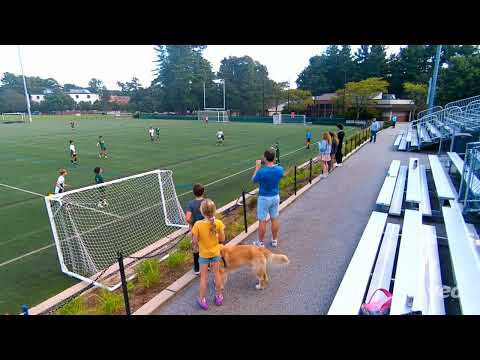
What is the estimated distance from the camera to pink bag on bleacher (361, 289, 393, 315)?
429 cm

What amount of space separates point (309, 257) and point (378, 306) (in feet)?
6.28

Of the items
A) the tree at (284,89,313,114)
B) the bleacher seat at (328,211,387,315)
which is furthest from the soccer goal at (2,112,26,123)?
the bleacher seat at (328,211,387,315)

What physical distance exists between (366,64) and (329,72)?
9.52 m

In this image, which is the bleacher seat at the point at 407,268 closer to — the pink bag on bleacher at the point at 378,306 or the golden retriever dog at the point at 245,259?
the pink bag on bleacher at the point at 378,306

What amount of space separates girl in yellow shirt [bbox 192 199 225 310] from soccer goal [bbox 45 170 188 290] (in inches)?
85.4

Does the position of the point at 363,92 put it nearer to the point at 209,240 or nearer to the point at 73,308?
the point at 209,240

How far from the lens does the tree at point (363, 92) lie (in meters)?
50.5

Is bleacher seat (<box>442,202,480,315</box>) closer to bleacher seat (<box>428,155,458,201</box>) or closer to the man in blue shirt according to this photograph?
bleacher seat (<box>428,155,458,201</box>)

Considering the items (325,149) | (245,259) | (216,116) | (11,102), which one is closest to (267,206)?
(245,259)

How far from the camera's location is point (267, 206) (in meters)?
6.32

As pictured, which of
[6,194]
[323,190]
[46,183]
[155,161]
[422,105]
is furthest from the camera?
[422,105]

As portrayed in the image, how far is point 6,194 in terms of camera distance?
12.3 meters
